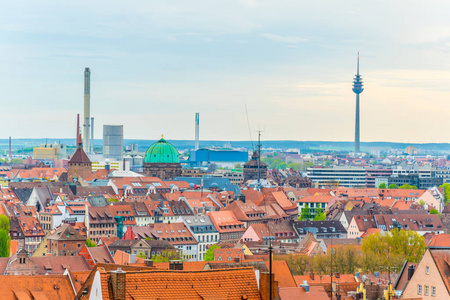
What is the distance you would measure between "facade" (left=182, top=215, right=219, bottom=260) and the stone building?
97.0 feet

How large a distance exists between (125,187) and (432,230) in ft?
225

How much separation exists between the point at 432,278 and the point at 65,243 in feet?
191

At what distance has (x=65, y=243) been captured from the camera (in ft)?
341

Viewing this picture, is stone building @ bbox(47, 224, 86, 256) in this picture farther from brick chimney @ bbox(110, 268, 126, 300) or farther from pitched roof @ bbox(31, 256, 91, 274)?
brick chimney @ bbox(110, 268, 126, 300)

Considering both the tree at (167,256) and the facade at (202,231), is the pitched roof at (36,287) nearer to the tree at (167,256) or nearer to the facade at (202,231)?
the tree at (167,256)

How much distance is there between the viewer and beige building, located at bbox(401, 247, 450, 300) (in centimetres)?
5097

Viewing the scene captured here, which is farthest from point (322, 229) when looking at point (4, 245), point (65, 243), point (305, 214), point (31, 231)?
point (4, 245)

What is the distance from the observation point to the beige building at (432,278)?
167ft

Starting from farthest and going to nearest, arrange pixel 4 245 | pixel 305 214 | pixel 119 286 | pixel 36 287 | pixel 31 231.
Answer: pixel 305 214, pixel 31 231, pixel 4 245, pixel 36 287, pixel 119 286

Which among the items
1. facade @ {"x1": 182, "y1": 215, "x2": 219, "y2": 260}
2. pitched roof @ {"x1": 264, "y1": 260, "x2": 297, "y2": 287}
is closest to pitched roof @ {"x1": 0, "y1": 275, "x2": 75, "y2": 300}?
pitched roof @ {"x1": 264, "y1": 260, "x2": 297, "y2": 287}

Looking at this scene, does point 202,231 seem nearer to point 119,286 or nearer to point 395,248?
point 395,248

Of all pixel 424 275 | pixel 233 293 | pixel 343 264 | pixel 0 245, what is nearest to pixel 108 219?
pixel 0 245

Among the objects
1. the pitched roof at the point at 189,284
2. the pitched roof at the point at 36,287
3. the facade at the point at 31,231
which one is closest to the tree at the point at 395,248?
the pitched roof at the point at 36,287

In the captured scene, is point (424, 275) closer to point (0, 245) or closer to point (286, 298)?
point (286, 298)
